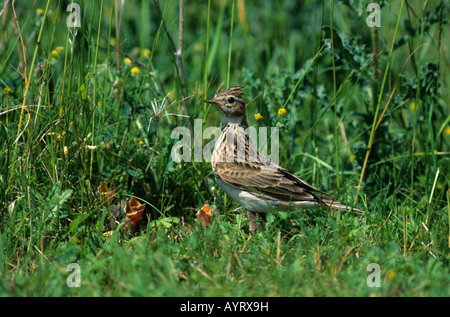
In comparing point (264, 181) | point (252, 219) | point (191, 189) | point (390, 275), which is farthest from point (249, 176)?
point (390, 275)

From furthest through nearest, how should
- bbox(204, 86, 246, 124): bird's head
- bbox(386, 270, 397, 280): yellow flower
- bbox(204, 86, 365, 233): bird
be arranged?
bbox(204, 86, 246, 124): bird's head, bbox(204, 86, 365, 233): bird, bbox(386, 270, 397, 280): yellow flower

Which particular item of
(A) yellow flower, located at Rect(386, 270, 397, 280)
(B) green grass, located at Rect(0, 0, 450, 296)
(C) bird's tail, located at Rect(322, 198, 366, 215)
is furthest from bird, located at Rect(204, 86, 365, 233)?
(A) yellow flower, located at Rect(386, 270, 397, 280)

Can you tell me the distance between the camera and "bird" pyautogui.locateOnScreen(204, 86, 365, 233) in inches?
181

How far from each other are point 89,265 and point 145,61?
3.58 metres

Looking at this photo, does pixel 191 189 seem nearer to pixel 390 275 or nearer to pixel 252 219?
pixel 252 219

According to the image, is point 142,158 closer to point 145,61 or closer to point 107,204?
point 107,204

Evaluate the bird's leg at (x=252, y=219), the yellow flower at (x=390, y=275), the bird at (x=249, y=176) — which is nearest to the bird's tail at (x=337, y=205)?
the bird at (x=249, y=176)

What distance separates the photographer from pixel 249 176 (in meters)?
4.73

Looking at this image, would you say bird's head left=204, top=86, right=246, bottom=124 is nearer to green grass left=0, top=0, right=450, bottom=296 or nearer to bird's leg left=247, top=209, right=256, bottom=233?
green grass left=0, top=0, right=450, bottom=296

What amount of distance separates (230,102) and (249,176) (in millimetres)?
658
